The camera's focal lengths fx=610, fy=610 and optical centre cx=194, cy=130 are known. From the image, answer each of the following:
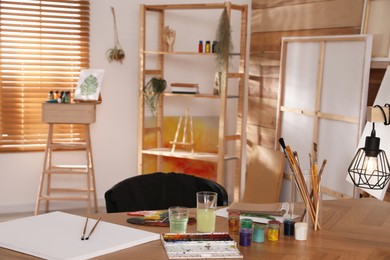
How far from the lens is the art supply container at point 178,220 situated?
2.19 m

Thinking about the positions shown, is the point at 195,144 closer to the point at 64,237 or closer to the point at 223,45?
the point at 223,45

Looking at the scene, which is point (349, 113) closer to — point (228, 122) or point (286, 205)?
point (286, 205)

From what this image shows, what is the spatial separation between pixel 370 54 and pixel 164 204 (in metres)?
1.69

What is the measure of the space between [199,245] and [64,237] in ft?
1.54

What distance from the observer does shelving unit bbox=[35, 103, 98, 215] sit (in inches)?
195

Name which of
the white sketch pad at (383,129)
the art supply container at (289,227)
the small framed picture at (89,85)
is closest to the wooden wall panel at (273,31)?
the white sketch pad at (383,129)

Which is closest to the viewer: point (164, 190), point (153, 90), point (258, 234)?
point (258, 234)

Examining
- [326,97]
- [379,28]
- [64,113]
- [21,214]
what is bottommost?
[21,214]

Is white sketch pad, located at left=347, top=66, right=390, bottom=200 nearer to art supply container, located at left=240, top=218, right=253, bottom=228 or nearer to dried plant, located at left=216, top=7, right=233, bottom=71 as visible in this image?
art supply container, located at left=240, top=218, right=253, bottom=228

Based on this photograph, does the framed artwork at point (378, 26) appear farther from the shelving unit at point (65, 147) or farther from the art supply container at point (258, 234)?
the shelving unit at point (65, 147)

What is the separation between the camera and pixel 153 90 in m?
5.36

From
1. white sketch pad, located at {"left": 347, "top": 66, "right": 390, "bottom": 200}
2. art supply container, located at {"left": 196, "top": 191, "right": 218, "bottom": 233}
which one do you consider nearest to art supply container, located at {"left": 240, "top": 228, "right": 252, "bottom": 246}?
art supply container, located at {"left": 196, "top": 191, "right": 218, "bottom": 233}

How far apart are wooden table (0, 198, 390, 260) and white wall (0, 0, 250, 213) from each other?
3.14 m

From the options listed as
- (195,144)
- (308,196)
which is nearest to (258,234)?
(308,196)
